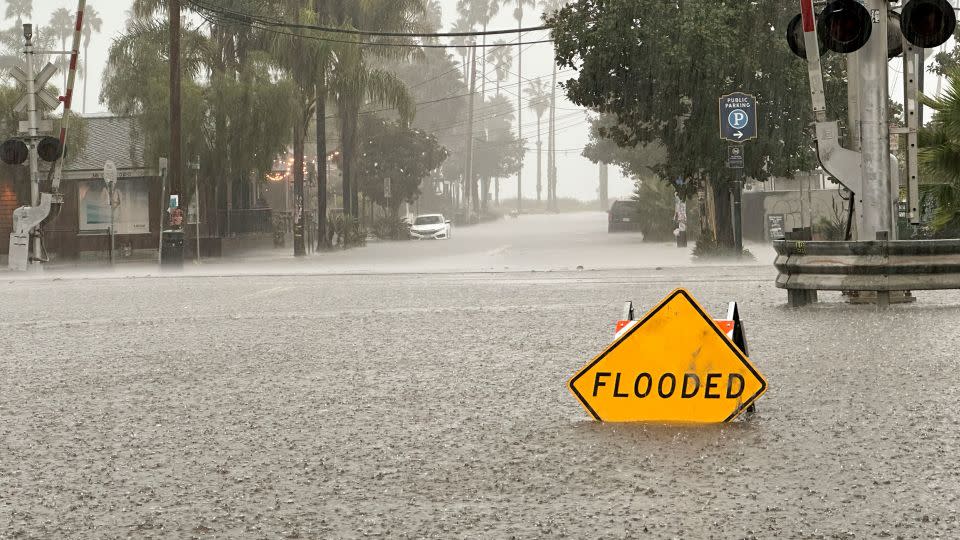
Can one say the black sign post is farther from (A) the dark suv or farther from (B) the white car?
(B) the white car

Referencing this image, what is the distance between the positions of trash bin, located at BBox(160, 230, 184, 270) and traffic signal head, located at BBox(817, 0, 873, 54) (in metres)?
21.2

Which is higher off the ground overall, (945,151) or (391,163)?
(391,163)

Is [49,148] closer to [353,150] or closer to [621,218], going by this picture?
[353,150]

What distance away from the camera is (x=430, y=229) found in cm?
6172

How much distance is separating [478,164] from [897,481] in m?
146

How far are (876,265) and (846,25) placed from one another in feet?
8.26

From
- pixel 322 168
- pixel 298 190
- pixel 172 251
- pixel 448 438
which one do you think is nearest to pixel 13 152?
pixel 172 251

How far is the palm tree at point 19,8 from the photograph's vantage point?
142375 millimetres

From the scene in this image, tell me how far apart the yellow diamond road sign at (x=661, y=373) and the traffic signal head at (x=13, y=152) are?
2812 centimetres

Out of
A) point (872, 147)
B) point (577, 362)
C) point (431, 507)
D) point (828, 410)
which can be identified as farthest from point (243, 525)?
point (872, 147)

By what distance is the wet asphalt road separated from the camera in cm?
596

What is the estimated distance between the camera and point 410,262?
36969 mm

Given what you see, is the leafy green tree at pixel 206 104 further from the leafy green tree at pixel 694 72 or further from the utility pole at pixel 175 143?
the leafy green tree at pixel 694 72

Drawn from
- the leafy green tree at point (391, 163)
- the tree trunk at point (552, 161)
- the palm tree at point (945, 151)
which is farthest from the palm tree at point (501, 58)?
the palm tree at point (945, 151)
